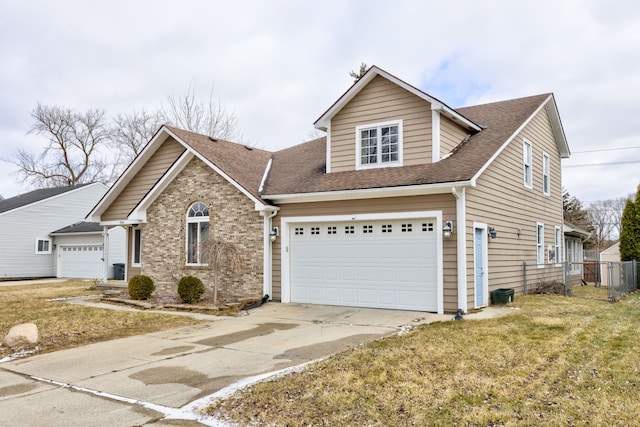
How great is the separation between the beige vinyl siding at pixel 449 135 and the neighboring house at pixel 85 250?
20.1 m

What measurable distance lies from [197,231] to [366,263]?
597cm

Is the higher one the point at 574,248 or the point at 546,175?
the point at 546,175

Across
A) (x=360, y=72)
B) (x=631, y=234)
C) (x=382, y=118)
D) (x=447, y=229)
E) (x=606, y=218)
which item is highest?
(x=360, y=72)

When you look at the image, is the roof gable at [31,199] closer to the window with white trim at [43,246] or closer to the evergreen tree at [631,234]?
the window with white trim at [43,246]

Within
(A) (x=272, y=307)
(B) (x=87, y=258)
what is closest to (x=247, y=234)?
(A) (x=272, y=307)

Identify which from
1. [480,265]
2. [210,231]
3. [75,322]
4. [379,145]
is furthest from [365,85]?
[75,322]

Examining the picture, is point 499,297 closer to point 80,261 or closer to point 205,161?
point 205,161

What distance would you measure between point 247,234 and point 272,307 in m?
2.40

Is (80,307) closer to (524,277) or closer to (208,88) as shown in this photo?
(524,277)

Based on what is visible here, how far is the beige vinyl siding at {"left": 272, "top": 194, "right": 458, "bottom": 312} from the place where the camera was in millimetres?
11914

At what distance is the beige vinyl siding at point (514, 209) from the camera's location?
13.0 metres

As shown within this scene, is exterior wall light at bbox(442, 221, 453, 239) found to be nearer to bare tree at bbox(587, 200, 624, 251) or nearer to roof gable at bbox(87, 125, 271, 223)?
roof gable at bbox(87, 125, 271, 223)

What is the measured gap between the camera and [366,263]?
43.3 ft

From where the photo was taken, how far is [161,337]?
403 inches
